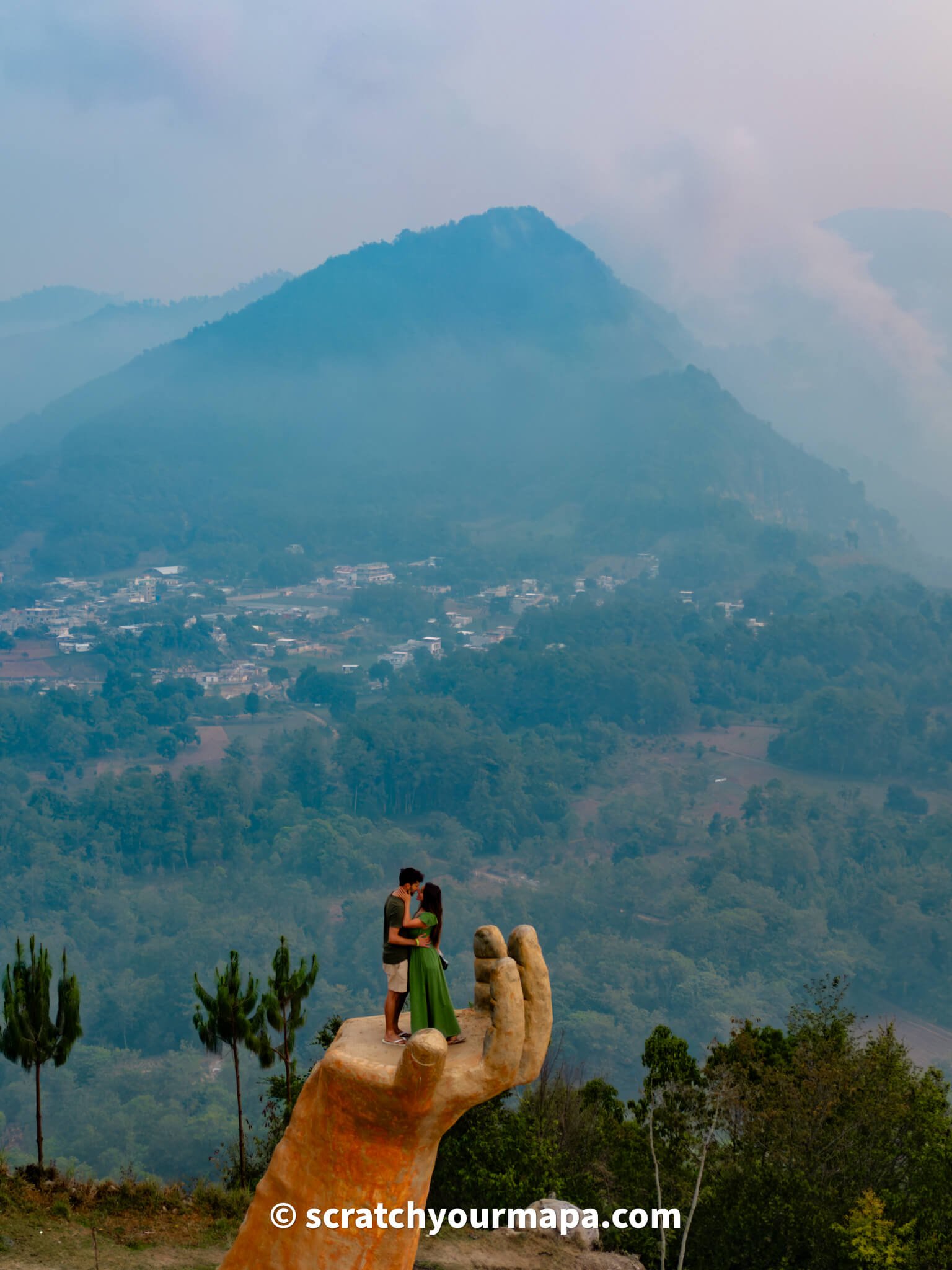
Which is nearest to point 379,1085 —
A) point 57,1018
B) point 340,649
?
point 57,1018

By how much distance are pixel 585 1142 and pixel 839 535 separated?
142 metres

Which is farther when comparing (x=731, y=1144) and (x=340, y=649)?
(x=340, y=649)

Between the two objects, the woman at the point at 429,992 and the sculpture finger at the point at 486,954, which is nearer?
the woman at the point at 429,992

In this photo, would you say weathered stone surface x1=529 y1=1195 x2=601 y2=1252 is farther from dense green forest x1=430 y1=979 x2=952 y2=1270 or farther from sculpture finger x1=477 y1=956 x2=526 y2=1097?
sculpture finger x1=477 y1=956 x2=526 y2=1097

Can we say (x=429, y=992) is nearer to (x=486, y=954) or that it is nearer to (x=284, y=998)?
(x=486, y=954)

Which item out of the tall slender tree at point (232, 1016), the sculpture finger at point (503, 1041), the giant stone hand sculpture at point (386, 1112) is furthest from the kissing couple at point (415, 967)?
the tall slender tree at point (232, 1016)

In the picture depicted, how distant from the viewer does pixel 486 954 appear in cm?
571

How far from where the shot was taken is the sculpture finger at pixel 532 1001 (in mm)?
5430

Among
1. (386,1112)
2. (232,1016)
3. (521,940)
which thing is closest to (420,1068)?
(386,1112)

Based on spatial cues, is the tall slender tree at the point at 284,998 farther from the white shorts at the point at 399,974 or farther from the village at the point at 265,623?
the village at the point at 265,623

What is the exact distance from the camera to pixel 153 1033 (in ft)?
137

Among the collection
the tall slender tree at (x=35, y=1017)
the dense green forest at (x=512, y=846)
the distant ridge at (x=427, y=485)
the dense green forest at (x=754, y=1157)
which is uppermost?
the distant ridge at (x=427, y=485)

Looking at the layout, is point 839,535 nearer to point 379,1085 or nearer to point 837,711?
point 837,711

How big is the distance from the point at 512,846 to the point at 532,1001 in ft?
192
